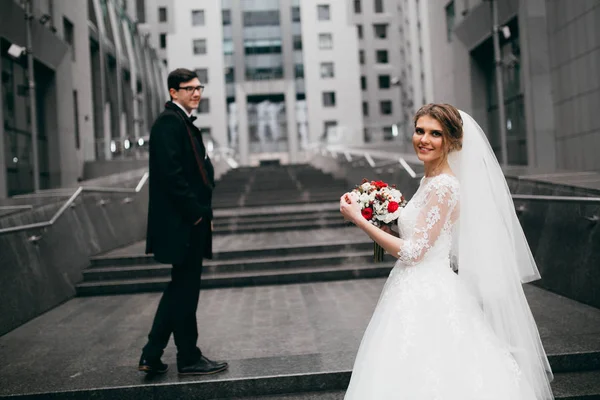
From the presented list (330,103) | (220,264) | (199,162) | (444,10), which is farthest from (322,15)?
(199,162)

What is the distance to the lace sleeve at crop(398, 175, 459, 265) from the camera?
274cm

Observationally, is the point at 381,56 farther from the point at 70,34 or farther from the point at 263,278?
the point at 263,278

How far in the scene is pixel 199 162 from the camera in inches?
158

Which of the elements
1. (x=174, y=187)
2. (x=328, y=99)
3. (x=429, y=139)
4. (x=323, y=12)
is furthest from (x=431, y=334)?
(x=323, y=12)

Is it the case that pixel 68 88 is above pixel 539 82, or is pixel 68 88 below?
above

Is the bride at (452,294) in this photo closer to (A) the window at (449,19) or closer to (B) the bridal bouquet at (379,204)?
(B) the bridal bouquet at (379,204)

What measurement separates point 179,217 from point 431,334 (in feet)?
6.64

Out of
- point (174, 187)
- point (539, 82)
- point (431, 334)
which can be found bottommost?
point (431, 334)

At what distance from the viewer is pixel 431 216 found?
9.02 feet

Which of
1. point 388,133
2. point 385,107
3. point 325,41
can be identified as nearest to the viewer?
point 388,133

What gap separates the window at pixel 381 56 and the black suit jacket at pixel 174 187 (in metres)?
52.0

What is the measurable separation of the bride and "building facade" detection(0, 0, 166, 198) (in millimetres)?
12597

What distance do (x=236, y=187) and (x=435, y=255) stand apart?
14.7 meters

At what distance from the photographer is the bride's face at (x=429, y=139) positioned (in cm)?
280
